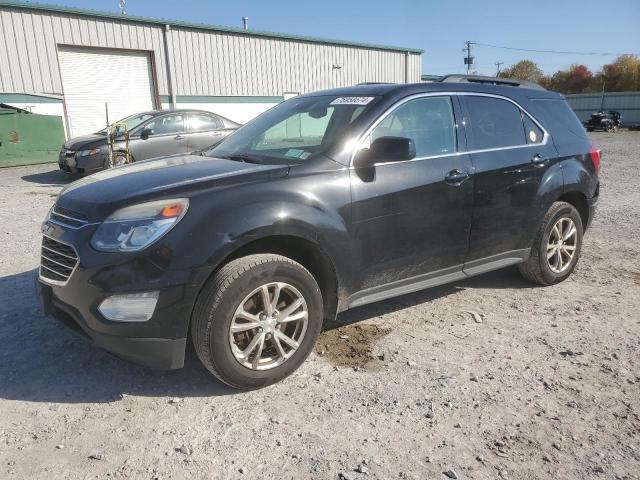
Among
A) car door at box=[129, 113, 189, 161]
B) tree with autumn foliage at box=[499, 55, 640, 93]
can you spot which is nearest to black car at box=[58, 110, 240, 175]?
car door at box=[129, 113, 189, 161]

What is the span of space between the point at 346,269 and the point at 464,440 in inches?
48.7

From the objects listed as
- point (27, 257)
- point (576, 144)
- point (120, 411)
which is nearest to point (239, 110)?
point (27, 257)

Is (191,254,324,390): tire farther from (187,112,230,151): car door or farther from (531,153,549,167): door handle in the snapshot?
(187,112,230,151): car door

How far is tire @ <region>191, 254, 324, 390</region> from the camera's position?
2.82 meters

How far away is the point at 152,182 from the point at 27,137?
13639 millimetres

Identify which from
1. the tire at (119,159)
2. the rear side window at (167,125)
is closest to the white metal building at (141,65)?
the rear side window at (167,125)

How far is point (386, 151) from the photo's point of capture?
3.34m

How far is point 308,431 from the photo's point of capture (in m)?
2.66

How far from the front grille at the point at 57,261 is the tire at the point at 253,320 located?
0.74 metres

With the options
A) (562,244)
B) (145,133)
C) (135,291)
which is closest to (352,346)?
(135,291)

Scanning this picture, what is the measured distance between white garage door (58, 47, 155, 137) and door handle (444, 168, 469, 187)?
17196 mm

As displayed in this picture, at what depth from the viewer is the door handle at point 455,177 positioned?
376 centimetres

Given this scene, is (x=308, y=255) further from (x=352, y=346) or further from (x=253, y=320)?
(x=352, y=346)

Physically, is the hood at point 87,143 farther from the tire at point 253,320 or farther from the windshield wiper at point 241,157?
the tire at point 253,320
